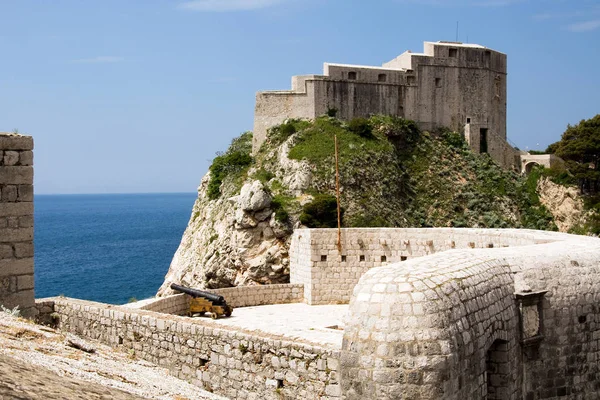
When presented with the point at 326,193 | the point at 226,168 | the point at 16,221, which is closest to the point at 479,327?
the point at 16,221

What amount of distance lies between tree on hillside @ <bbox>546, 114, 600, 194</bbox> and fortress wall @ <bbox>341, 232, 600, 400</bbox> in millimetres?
32827

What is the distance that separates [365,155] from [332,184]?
131 inches

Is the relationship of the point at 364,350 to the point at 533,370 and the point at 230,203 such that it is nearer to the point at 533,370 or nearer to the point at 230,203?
the point at 533,370

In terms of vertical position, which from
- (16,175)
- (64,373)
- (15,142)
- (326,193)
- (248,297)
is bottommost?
(248,297)

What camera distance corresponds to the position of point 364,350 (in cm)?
902

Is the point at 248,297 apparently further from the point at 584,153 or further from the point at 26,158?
the point at 584,153

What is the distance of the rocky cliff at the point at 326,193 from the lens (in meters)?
33.8

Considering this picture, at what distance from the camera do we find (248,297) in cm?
2291

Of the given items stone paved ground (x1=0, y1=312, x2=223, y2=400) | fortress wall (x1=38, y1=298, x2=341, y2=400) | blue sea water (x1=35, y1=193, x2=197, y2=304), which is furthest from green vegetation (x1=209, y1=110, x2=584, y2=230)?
stone paved ground (x1=0, y1=312, x2=223, y2=400)

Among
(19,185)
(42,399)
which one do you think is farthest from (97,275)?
(42,399)

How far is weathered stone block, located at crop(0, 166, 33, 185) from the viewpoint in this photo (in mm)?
11602

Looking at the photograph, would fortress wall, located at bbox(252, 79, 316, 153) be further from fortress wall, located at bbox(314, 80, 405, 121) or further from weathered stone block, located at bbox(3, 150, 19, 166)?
weathered stone block, located at bbox(3, 150, 19, 166)

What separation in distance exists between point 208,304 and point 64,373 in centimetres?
1282

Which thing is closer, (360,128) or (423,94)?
(360,128)
